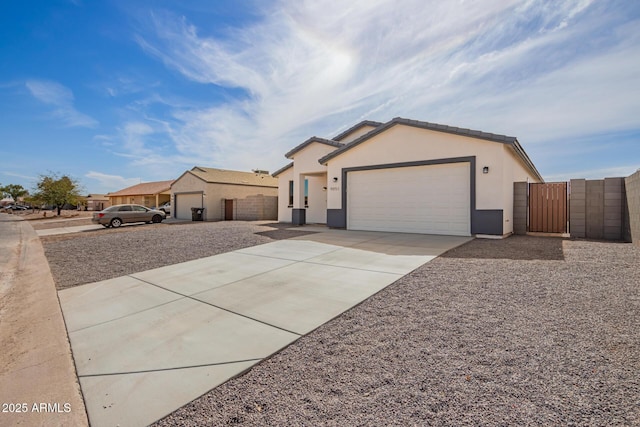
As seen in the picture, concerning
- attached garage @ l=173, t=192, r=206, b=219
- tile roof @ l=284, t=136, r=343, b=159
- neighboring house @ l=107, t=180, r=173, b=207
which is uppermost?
tile roof @ l=284, t=136, r=343, b=159

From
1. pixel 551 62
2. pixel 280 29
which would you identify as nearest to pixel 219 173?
pixel 280 29

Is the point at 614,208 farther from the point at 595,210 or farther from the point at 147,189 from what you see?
the point at 147,189

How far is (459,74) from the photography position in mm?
10078

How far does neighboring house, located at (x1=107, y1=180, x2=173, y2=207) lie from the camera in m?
37.2

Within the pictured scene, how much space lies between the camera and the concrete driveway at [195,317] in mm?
2441

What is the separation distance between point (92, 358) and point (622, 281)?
300 inches

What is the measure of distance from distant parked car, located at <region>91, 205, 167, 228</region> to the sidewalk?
1453 cm

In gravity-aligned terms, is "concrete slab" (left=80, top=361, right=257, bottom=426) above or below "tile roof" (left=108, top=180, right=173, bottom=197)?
below

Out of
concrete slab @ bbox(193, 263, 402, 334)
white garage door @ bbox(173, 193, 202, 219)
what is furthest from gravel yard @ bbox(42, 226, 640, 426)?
white garage door @ bbox(173, 193, 202, 219)

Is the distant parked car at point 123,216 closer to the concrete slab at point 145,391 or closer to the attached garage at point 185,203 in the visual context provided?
the attached garage at point 185,203

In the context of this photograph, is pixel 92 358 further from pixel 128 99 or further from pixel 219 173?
pixel 219 173

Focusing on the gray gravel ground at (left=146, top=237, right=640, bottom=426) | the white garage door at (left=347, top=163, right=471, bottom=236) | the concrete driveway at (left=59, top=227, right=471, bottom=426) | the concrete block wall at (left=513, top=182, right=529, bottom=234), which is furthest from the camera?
the concrete block wall at (left=513, top=182, right=529, bottom=234)

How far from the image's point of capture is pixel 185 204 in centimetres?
2667

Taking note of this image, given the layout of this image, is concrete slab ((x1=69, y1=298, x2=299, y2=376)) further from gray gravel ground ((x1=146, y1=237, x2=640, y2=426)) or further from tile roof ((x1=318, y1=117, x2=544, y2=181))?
tile roof ((x1=318, y1=117, x2=544, y2=181))
